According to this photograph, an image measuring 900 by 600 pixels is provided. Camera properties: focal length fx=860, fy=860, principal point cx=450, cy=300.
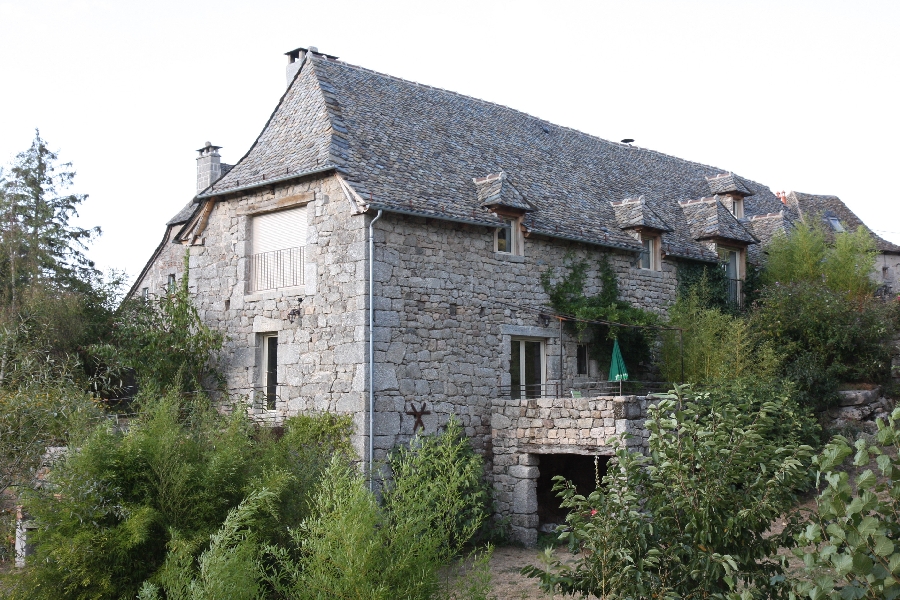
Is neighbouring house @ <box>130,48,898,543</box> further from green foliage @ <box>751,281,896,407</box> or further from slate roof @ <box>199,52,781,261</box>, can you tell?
green foliage @ <box>751,281,896,407</box>

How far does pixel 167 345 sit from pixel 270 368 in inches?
68.8

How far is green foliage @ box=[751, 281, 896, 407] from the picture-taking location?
55.8 feet

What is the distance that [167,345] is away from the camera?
567 inches

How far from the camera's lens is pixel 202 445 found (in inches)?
376

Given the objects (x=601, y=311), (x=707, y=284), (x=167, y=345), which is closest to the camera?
(x=167, y=345)

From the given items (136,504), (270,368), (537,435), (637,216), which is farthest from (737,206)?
(136,504)

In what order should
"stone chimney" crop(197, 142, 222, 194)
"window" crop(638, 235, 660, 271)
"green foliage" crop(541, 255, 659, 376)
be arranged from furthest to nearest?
Answer: "stone chimney" crop(197, 142, 222, 194) < "window" crop(638, 235, 660, 271) < "green foliage" crop(541, 255, 659, 376)

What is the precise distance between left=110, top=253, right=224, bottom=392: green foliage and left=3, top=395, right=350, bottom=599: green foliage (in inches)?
182

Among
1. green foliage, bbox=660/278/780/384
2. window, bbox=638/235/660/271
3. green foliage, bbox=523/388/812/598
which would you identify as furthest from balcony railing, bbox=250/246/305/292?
green foliage, bbox=523/388/812/598

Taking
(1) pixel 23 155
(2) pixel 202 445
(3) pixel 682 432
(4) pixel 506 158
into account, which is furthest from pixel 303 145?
(1) pixel 23 155

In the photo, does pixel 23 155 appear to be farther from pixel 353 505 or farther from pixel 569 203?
pixel 353 505

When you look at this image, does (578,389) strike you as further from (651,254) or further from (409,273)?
(409,273)

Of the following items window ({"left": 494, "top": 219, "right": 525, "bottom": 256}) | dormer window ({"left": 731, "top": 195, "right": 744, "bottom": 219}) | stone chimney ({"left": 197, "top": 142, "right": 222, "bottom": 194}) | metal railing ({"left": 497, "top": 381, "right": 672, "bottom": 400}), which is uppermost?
stone chimney ({"left": 197, "top": 142, "right": 222, "bottom": 194})

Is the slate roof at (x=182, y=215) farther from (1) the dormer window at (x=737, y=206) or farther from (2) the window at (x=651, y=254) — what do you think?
(1) the dormer window at (x=737, y=206)
